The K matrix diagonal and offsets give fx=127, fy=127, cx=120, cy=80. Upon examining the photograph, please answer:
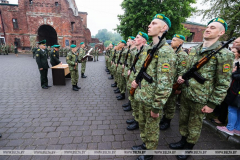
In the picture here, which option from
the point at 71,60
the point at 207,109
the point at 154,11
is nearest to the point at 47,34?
the point at 154,11

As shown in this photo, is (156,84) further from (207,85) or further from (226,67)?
(226,67)

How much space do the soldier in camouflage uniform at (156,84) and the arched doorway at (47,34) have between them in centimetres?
2983

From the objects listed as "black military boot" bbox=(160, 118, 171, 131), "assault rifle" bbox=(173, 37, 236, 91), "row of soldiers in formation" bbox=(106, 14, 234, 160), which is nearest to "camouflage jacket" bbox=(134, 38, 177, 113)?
"row of soldiers in formation" bbox=(106, 14, 234, 160)

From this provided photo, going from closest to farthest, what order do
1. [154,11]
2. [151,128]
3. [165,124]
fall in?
[151,128] < [165,124] < [154,11]

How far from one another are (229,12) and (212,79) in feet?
37.6

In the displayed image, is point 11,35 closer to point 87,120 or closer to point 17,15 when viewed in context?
Answer: point 17,15

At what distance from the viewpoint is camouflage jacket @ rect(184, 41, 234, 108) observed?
1862 millimetres

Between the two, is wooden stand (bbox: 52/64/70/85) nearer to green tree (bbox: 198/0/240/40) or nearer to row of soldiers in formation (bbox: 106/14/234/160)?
row of soldiers in formation (bbox: 106/14/234/160)

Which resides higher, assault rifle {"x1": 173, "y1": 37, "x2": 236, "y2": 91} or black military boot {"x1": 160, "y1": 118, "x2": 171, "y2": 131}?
assault rifle {"x1": 173, "y1": 37, "x2": 236, "y2": 91}

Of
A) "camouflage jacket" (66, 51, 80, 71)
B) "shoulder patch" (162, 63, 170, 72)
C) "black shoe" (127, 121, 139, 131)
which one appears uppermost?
"shoulder patch" (162, 63, 170, 72)

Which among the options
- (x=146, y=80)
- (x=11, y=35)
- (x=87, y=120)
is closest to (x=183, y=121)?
(x=146, y=80)

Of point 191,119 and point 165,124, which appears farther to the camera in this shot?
point 165,124

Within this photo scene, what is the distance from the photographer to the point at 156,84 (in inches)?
77.6

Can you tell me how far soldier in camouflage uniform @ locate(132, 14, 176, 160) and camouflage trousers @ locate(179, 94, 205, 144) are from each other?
624 millimetres
